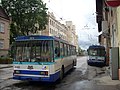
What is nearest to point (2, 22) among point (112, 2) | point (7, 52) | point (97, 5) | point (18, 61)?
point (7, 52)

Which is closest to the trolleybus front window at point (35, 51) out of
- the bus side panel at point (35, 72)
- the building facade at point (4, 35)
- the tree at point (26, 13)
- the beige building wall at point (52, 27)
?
the bus side panel at point (35, 72)

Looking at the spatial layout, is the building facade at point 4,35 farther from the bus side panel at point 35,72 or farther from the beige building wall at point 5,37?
the bus side panel at point 35,72

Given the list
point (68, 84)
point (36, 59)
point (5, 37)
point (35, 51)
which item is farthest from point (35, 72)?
point (5, 37)

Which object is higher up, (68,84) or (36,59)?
(36,59)

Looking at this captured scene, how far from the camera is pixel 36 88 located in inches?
460

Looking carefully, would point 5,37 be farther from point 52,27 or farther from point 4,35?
point 52,27

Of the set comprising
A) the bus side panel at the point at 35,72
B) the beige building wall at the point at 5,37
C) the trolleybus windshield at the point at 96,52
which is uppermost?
the beige building wall at the point at 5,37

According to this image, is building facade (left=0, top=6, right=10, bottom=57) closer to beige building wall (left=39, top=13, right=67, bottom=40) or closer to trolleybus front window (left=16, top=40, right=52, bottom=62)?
trolleybus front window (left=16, top=40, right=52, bottom=62)

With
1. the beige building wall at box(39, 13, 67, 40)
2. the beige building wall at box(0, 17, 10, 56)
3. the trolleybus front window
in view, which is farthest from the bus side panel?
the beige building wall at box(39, 13, 67, 40)

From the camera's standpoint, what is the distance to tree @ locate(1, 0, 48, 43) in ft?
160

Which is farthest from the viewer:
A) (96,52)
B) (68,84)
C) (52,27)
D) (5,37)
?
(52,27)

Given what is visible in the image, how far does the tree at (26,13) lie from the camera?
160 feet

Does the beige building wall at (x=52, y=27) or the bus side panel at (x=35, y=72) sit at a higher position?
the beige building wall at (x=52, y=27)

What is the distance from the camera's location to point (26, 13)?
4919 centimetres
